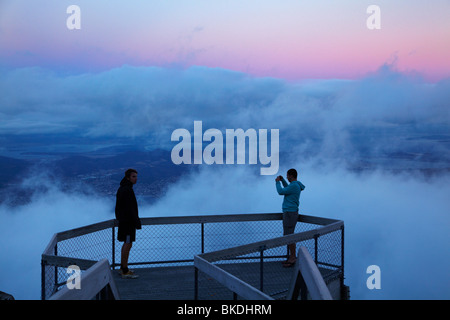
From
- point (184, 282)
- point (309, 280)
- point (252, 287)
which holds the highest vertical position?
point (309, 280)

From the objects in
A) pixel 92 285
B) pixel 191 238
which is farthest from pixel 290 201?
pixel 92 285

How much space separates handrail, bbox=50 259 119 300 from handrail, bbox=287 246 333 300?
5.55 ft

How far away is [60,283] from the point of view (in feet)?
25.0

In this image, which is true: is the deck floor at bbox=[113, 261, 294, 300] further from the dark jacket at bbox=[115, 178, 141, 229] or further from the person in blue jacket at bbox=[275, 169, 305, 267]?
the dark jacket at bbox=[115, 178, 141, 229]

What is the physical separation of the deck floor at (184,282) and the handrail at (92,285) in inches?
122

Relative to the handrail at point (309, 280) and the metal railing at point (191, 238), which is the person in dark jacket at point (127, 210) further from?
the handrail at point (309, 280)

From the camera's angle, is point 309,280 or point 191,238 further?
point 191,238

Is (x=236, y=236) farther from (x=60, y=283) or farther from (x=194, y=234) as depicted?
(x=60, y=283)

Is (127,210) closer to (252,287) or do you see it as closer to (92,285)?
(92,285)

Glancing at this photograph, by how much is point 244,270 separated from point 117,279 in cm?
252

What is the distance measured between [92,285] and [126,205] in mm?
4641

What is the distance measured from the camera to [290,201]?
9516mm

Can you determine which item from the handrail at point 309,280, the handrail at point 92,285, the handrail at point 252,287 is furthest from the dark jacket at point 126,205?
the handrail at point 309,280

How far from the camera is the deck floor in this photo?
26.6ft
